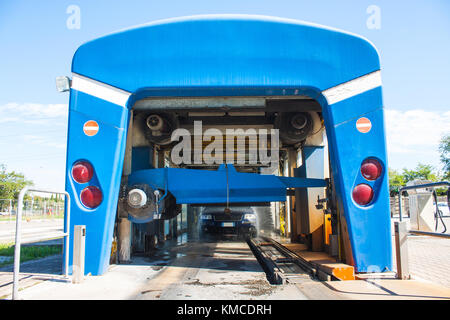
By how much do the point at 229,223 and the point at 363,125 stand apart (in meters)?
7.17

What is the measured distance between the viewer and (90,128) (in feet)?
13.3

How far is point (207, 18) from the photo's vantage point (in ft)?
13.6

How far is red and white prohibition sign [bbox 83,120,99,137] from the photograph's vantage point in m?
4.06

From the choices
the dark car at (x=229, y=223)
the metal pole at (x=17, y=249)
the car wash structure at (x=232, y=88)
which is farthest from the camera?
the dark car at (x=229, y=223)

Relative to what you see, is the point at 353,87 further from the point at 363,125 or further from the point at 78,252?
the point at 78,252

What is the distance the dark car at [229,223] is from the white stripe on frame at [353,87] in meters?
7.11

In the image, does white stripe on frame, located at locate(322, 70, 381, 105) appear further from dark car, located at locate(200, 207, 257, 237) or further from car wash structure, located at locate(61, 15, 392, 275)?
dark car, located at locate(200, 207, 257, 237)

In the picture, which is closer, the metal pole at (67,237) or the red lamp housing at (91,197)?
the metal pole at (67,237)

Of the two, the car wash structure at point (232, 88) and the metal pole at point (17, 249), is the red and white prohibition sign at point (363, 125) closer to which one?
the car wash structure at point (232, 88)

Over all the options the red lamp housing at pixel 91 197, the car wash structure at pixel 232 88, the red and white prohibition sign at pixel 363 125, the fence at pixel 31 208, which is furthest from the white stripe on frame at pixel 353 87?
the fence at pixel 31 208

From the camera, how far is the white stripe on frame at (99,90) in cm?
408
